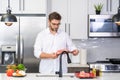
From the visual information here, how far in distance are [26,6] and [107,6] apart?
1.56 meters

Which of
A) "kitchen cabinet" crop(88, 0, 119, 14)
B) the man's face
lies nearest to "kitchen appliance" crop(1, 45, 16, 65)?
the man's face

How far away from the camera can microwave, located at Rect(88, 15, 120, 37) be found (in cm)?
581

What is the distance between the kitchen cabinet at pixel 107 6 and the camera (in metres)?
5.93

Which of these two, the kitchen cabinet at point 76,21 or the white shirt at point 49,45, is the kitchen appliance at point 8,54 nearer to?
the white shirt at point 49,45

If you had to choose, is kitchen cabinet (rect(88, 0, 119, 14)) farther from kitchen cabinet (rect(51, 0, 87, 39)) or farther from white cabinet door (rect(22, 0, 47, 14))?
white cabinet door (rect(22, 0, 47, 14))

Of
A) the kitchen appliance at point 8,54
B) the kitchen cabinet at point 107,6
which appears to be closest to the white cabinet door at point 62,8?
the kitchen cabinet at point 107,6

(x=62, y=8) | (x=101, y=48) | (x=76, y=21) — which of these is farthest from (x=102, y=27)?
(x=62, y=8)

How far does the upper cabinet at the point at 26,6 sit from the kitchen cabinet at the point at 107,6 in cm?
94

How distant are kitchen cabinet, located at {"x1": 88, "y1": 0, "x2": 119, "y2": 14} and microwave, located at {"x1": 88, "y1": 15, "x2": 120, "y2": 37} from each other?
19 centimetres

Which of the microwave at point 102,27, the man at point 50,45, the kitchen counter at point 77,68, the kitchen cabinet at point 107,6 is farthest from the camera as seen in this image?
the kitchen cabinet at point 107,6

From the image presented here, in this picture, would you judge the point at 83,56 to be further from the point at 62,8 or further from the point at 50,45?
the point at 50,45

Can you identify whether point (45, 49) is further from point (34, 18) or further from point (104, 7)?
point (104, 7)

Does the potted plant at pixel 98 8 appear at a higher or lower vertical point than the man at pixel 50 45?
higher

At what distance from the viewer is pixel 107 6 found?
5.96 metres
